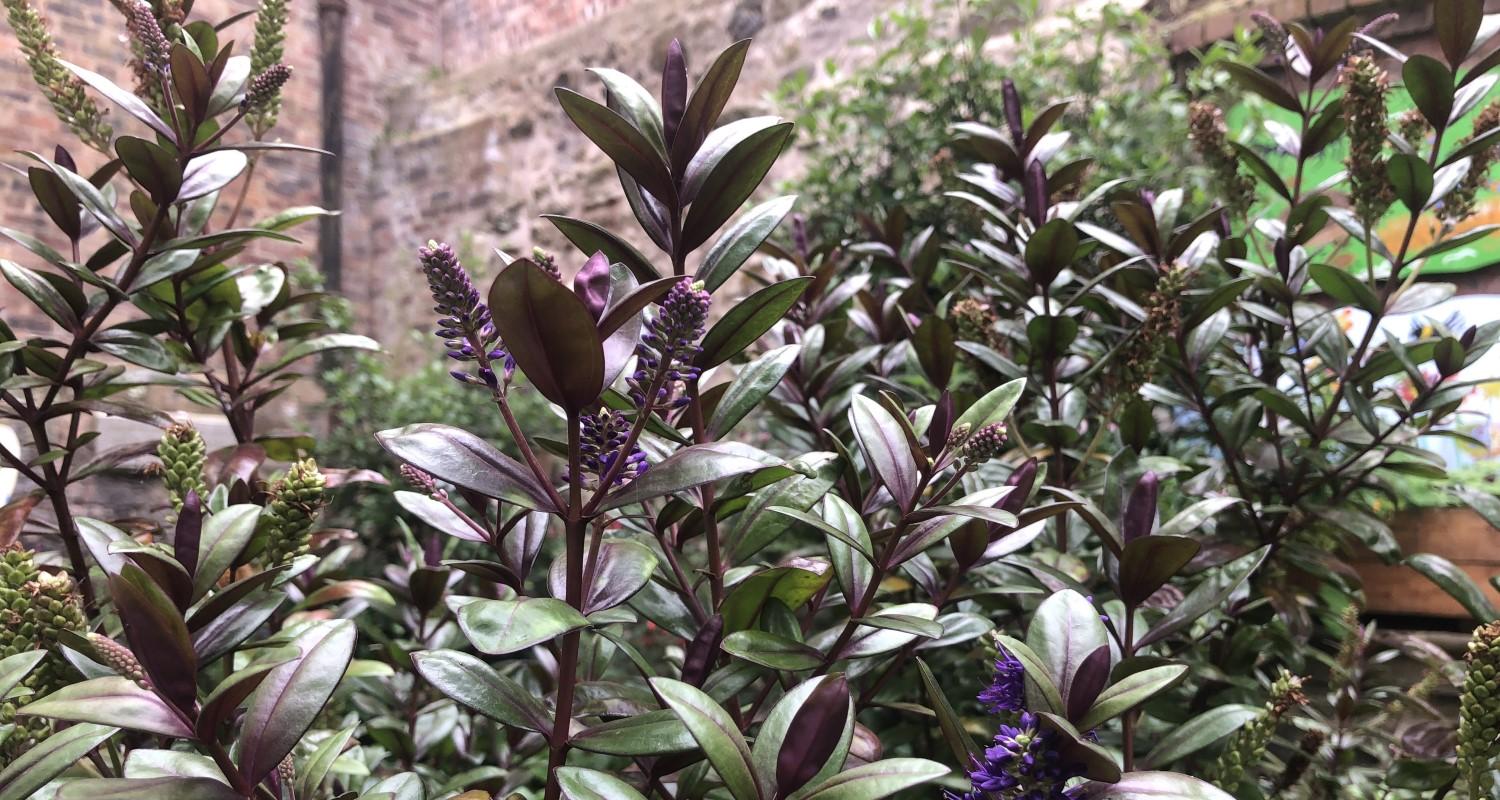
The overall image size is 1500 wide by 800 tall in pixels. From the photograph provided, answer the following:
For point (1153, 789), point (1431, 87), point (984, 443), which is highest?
point (1431, 87)

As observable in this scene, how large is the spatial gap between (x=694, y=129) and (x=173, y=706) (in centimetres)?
53

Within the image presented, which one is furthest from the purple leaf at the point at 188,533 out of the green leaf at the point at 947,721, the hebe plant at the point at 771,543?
the green leaf at the point at 947,721

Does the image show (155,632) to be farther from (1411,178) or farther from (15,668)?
(1411,178)

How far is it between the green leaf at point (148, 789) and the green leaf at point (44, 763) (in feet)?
0.24

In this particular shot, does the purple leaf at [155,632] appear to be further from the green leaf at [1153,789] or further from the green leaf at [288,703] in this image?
the green leaf at [1153,789]

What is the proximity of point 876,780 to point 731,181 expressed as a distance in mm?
446

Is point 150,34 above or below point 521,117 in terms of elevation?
below

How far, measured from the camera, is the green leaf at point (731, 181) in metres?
0.66

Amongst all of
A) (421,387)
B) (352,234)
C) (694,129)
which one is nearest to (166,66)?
(694,129)

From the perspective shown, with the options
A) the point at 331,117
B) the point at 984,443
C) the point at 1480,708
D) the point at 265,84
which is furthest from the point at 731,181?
the point at 331,117

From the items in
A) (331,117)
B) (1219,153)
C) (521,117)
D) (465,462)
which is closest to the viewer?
(465,462)

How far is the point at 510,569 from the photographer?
0.72 m

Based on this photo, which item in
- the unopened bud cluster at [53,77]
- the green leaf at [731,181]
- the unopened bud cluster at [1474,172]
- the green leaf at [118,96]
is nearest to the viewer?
the green leaf at [731,181]

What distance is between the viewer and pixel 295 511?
654 millimetres
